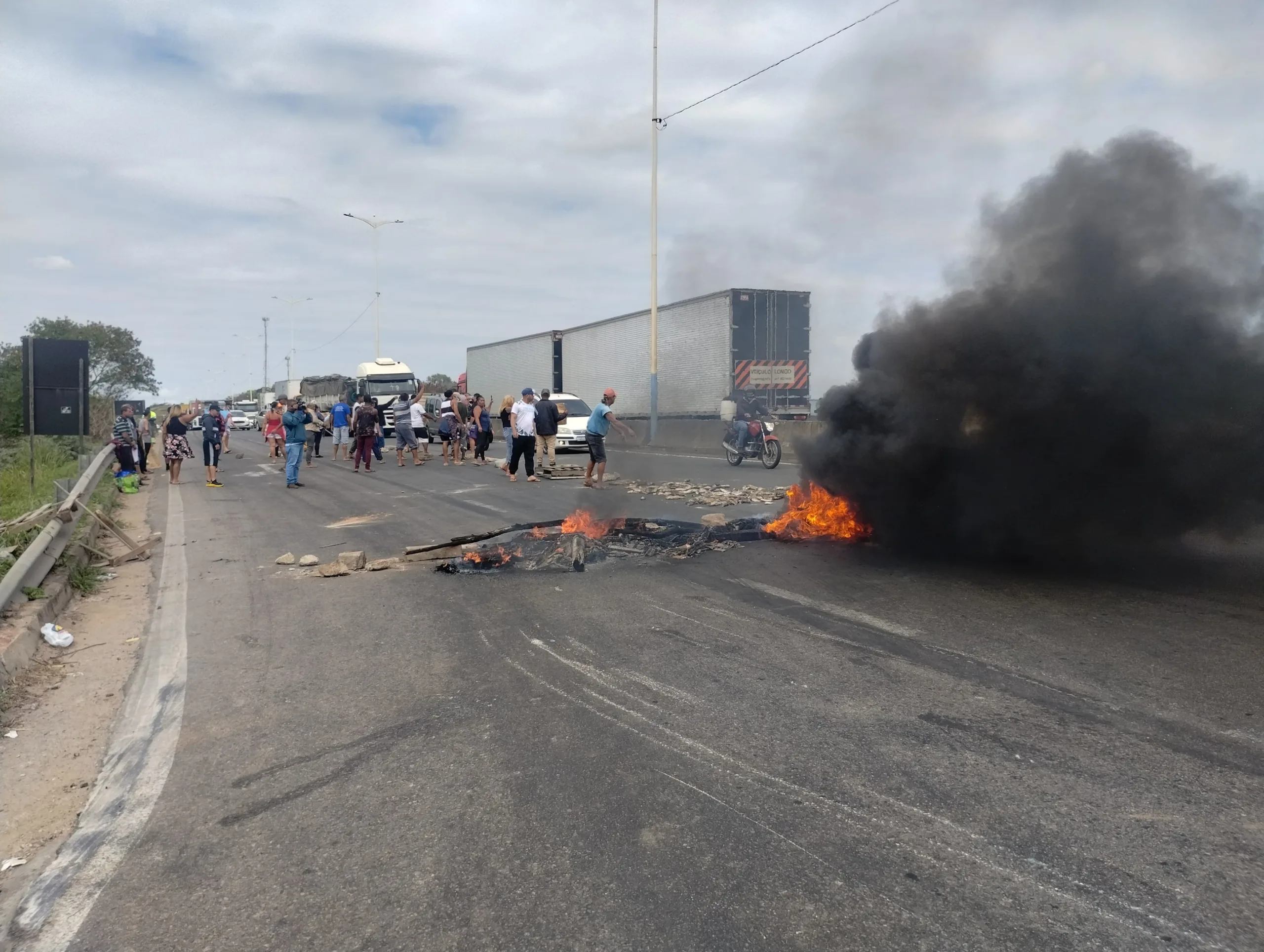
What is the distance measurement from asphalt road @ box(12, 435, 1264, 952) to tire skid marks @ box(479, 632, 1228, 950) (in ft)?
0.04

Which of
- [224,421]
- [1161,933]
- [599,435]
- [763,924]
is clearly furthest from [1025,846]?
[224,421]

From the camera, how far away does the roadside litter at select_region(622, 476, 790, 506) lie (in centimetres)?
1263

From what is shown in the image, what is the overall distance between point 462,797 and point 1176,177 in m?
7.50

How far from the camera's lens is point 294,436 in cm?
1694

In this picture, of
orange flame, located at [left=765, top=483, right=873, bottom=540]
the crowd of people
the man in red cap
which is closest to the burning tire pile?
orange flame, located at [left=765, top=483, right=873, bottom=540]

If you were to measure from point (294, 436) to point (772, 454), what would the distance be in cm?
937

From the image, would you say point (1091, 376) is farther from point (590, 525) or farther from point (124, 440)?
point (124, 440)

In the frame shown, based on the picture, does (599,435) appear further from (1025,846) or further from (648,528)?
(1025,846)

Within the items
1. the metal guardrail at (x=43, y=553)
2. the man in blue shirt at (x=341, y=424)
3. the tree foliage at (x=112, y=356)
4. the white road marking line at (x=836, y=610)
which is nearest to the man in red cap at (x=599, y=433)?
the white road marking line at (x=836, y=610)

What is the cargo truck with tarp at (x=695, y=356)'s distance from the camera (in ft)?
74.8

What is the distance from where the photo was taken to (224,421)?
790 inches

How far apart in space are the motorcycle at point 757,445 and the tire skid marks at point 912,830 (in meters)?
14.2

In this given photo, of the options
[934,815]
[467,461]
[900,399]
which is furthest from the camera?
[467,461]

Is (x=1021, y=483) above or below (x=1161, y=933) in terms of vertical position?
above
